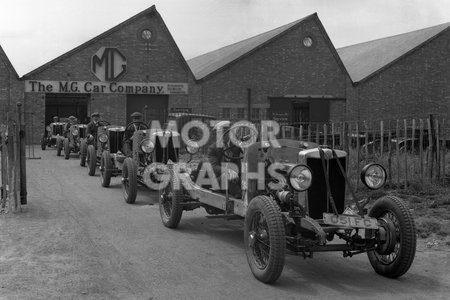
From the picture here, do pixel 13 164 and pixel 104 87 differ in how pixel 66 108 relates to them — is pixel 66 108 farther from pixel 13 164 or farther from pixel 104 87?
pixel 13 164

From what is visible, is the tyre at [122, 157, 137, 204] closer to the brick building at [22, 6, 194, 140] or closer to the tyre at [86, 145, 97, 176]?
the tyre at [86, 145, 97, 176]

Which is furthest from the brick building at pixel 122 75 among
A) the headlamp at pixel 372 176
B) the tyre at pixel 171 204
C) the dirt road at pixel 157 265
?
the headlamp at pixel 372 176

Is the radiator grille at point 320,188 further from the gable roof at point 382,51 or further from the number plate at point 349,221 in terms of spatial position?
the gable roof at point 382,51

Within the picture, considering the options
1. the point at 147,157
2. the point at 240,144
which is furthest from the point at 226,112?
the point at 240,144

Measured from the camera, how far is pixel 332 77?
1255 inches

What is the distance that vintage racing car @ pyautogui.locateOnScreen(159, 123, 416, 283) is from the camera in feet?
17.0

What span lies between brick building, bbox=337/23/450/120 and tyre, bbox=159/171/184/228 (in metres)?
25.3

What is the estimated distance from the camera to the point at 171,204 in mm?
8047

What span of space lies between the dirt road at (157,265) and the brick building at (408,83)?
25.3m

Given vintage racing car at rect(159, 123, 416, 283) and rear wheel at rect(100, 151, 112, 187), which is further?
rear wheel at rect(100, 151, 112, 187)

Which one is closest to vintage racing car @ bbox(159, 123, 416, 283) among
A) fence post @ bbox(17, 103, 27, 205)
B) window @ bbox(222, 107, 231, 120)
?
fence post @ bbox(17, 103, 27, 205)

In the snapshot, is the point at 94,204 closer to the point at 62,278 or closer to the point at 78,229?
the point at 78,229

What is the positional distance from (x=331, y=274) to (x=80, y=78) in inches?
956

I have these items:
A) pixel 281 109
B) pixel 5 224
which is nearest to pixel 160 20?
pixel 281 109
